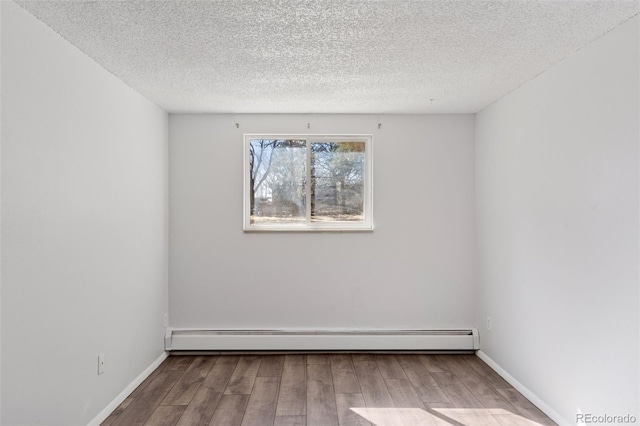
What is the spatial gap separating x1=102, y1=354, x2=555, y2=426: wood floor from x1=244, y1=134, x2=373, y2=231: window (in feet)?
4.38

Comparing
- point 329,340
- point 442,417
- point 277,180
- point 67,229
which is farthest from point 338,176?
point 67,229

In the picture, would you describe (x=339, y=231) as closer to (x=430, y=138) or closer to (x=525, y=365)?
(x=430, y=138)

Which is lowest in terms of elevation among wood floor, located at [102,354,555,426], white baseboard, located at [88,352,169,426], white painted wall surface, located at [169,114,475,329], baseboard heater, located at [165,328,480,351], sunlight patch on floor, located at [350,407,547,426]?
wood floor, located at [102,354,555,426]

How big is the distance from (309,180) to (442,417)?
A: 2.38 metres

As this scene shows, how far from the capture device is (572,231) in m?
2.54

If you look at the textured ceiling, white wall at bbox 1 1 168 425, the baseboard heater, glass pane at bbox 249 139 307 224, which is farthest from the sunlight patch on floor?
the textured ceiling

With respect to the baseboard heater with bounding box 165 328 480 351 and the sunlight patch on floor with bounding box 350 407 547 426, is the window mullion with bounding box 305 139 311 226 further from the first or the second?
the sunlight patch on floor with bounding box 350 407 547 426

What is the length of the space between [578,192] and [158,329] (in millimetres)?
3475

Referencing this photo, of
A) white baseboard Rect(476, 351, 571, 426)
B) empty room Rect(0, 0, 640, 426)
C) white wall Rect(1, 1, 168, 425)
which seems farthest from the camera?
white baseboard Rect(476, 351, 571, 426)

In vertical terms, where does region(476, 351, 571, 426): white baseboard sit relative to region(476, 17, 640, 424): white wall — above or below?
below

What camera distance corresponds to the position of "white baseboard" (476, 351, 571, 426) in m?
2.65

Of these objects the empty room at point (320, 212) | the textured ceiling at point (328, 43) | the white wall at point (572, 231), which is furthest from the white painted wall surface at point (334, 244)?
the textured ceiling at point (328, 43)

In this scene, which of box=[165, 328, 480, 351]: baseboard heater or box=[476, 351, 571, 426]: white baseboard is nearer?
box=[476, 351, 571, 426]: white baseboard

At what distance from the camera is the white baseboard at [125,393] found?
267 centimetres
